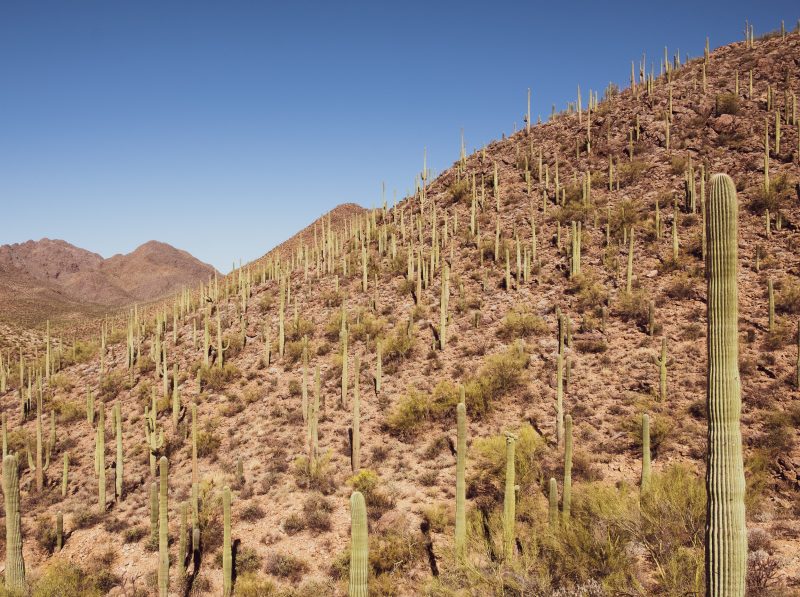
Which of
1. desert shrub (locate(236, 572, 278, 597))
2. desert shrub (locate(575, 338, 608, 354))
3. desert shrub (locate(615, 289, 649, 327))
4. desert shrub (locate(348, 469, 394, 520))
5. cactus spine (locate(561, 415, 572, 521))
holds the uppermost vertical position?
desert shrub (locate(615, 289, 649, 327))

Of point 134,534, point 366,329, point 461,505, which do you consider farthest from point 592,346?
point 134,534

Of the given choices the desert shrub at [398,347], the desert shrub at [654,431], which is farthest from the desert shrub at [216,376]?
the desert shrub at [654,431]

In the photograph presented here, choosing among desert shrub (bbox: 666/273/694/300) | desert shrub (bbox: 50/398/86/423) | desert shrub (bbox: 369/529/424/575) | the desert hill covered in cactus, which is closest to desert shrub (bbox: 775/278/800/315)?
the desert hill covered in cactus

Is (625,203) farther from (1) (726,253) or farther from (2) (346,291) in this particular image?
(1) (726,253)

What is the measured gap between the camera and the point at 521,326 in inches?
626

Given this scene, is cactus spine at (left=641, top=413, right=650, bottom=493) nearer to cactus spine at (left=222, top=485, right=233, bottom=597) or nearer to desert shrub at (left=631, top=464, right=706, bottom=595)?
desert shrub at (left=631, top=464, right=706, bottom=595)

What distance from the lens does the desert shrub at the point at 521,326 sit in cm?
1579

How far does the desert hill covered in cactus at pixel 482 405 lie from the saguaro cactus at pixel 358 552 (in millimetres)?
27

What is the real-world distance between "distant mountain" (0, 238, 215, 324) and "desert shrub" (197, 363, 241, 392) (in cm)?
5884

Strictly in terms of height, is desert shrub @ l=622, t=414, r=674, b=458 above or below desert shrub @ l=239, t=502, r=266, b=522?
above

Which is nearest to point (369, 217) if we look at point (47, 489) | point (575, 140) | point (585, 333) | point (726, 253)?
point (575, 140)

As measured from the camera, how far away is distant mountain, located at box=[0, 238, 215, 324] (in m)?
76.4

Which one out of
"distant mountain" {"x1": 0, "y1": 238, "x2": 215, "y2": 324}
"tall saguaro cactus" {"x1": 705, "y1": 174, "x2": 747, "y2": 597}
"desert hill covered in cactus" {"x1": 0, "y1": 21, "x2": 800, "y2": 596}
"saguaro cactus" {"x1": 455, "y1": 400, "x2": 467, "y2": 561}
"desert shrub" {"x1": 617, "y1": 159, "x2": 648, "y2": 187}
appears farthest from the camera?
"distant mountain" {"x1": 0, "y1": 238, "x2": 215, "y2": 324}

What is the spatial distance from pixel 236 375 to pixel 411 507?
8.82m
